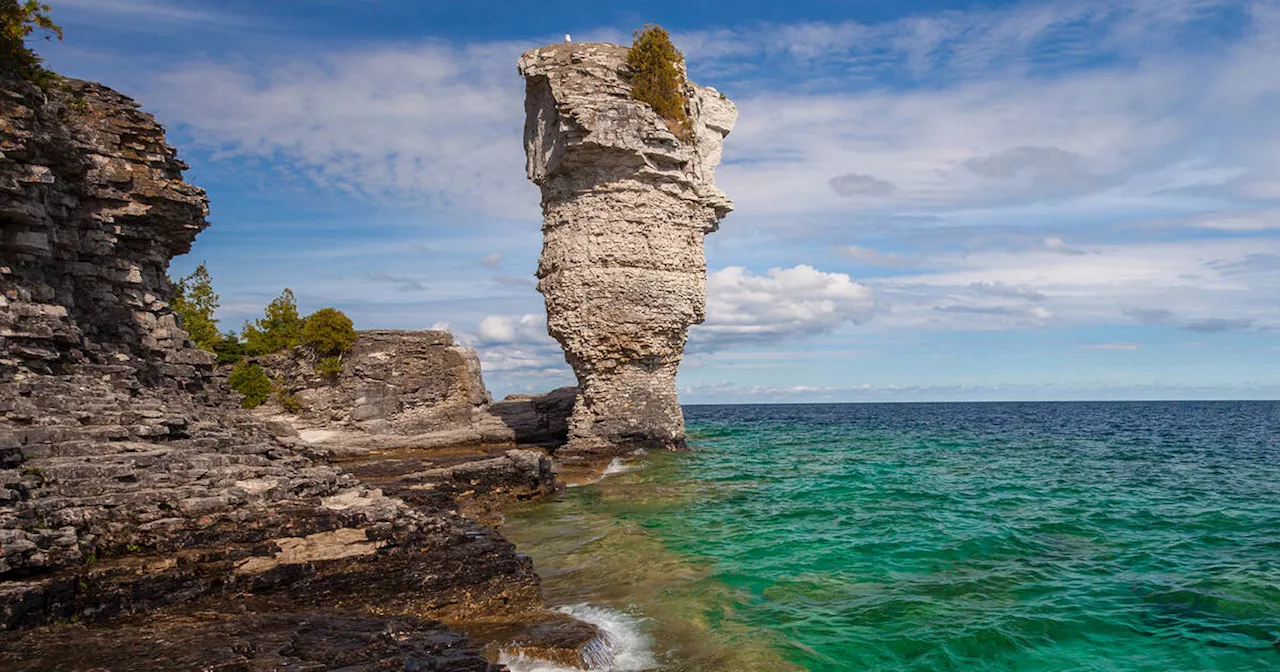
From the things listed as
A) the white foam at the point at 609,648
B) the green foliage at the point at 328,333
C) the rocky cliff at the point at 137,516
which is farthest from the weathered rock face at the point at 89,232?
the green foliage at the point at 328,333

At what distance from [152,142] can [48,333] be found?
559 cm

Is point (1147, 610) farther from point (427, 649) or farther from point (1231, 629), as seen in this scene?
point (427, 649)

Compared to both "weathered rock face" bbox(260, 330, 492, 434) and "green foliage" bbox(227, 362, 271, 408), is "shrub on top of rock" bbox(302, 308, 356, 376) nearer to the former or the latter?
"weathered rock face" bbox(260, 330, 492, 434)

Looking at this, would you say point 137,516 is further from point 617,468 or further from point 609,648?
point 617,468

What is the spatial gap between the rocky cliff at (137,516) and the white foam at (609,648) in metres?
0.42

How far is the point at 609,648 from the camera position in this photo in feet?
25.4

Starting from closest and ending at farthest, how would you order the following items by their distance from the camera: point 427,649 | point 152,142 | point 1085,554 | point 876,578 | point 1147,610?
point 427,649 < point 1147,610 < point 876,578 < point 1085,554 < point 152,142

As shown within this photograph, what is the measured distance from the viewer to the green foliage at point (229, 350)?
2647cm

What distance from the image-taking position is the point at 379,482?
613 inches

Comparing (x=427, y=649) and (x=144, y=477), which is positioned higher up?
(x=144, y=477)

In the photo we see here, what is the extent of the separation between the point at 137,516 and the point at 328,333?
1908 centimetres

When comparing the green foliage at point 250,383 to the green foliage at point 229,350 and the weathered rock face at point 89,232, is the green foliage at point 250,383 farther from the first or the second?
the weathered rock face at point 89,232

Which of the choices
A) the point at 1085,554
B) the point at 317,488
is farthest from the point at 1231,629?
the point at 317,488

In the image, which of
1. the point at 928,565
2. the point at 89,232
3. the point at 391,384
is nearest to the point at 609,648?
the point at 928,565
